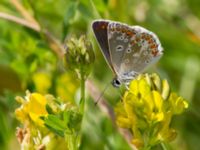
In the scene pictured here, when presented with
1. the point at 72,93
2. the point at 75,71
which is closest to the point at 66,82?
the point at 72,93

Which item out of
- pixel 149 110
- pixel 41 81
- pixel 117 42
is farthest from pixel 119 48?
pixel 41 81

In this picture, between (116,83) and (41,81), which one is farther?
(41,81)

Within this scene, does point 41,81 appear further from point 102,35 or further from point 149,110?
point 149,110

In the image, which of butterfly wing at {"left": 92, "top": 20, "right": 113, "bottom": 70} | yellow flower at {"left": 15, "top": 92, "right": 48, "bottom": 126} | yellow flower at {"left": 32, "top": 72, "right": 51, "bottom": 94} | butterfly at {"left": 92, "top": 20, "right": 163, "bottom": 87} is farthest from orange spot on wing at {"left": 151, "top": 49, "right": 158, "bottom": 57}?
yellow flower at {"left": 32, "top": 72, "right": 51, "bottom": 94}

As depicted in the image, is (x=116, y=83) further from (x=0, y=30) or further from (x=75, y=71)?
(x=0, y=30)

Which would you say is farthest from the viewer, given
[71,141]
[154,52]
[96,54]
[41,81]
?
[96,54]

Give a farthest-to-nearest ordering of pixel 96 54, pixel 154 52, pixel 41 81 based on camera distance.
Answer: pixel 96 54, pixel 41 81, pixel 154 52
